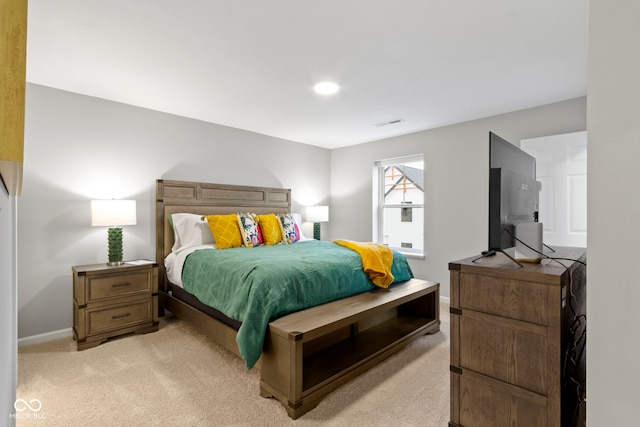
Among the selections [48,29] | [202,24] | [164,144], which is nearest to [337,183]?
[164,144]

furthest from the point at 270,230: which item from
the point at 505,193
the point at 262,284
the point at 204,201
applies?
the point at 505,193

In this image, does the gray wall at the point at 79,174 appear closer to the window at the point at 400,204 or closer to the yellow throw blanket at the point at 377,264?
the yellow throw blanket at the point at 377,264

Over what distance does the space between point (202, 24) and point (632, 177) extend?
7.11ft

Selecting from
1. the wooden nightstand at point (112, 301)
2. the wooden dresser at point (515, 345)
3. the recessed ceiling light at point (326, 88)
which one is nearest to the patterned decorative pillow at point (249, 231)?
the wooden nightstand at point (112, 301)

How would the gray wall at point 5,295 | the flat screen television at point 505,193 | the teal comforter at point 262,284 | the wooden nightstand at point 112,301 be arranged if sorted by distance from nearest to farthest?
the gray wall at point 5,295, the flat screen television at point 505,193, the teal comforter at point 262,284, the wooden nightstand at point 112,301

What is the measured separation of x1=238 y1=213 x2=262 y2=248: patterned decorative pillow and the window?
2.02 m

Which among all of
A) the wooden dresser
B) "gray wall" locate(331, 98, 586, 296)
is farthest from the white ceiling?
the wooden dresser

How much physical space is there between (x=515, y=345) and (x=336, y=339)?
1.40 m

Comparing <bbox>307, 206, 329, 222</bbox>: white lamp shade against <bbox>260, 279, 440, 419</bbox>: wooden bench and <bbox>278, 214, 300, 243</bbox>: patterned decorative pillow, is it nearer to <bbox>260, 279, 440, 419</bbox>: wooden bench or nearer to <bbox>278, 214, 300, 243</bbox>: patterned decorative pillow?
<bbox>278, 214, 300, 243</bbox>: patterned decorative pillow

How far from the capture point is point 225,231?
3.31 meters

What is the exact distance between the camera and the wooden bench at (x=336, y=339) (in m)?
1.73

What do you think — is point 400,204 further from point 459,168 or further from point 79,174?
point 79,174

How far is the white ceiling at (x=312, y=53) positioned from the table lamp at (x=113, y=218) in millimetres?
1060

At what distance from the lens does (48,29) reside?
190 cm
